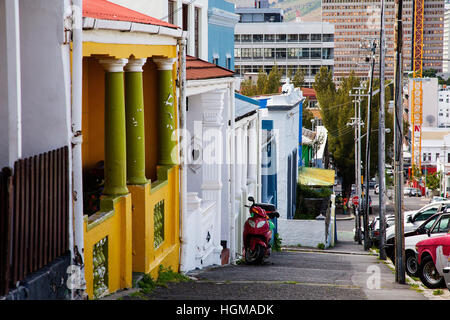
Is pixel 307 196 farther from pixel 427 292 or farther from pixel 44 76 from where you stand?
pixel 44 76

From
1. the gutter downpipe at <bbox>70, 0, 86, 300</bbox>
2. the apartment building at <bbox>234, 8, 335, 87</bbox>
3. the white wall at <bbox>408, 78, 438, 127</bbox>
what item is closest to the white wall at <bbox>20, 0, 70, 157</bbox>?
the gutter downpipe at <bbox>70, 0, 86, 300</bbox>

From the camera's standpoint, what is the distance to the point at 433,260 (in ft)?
40.7

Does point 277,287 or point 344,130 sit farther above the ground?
point 277,287

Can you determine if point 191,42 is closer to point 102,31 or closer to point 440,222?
point 440,222

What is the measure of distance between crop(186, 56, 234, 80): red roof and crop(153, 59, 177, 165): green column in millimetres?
1197

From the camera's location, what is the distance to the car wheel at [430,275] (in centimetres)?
1255

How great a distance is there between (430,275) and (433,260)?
49 cm

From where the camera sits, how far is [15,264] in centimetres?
559

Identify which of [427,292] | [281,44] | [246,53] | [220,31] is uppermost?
[281,44]

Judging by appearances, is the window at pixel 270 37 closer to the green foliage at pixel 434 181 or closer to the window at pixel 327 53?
the window at pixel 327 53

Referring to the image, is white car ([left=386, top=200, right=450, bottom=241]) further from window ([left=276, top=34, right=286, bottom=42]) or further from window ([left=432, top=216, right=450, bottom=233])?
window ([left=276, top=34, right=286, bottom=42])

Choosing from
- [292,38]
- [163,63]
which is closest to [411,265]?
[163,63]

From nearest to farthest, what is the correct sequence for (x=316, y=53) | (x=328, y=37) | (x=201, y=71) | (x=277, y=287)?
1. (x=277, y=287)
2. (x=201, y=71)
3. (x=328, y=37)
4. (x=316, y=53)

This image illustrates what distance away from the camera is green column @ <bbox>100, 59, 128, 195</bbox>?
28.4 feet
